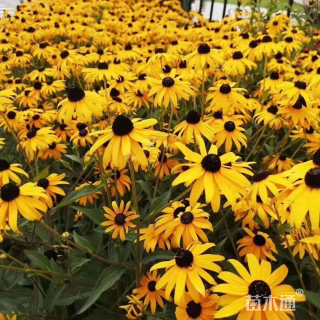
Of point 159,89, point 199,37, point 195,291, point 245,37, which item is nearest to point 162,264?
point 195,291

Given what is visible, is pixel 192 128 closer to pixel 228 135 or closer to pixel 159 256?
pixel 228 135

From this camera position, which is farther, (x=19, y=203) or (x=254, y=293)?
(x=19, y=203)

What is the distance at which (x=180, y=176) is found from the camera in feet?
3.84

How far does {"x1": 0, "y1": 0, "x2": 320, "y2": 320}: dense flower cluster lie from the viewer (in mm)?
1096

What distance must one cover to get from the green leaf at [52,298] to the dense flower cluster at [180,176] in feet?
0.33

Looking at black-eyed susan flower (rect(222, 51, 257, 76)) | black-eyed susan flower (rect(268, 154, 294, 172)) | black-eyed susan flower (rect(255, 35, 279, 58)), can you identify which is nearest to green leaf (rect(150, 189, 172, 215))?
black-eyed susan flower (rect(268, 154, 294, 172))

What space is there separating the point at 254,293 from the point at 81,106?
1.01 m

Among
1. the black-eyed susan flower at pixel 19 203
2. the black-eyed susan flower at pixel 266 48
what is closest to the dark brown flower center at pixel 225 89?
the black-eyed susan flower at pixel 266 48

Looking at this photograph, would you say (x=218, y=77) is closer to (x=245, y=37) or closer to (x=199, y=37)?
(x=245, y=37)

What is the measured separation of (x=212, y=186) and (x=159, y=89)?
891mm

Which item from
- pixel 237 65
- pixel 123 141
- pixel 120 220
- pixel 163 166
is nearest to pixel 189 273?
pixel 123 141

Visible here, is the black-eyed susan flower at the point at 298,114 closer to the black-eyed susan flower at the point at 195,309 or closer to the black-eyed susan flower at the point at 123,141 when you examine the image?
the black-eyed susan flower at the point at 123,141

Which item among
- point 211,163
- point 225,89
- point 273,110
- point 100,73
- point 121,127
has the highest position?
point 100,73

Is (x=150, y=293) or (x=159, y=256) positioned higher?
(x=159, y=256)
